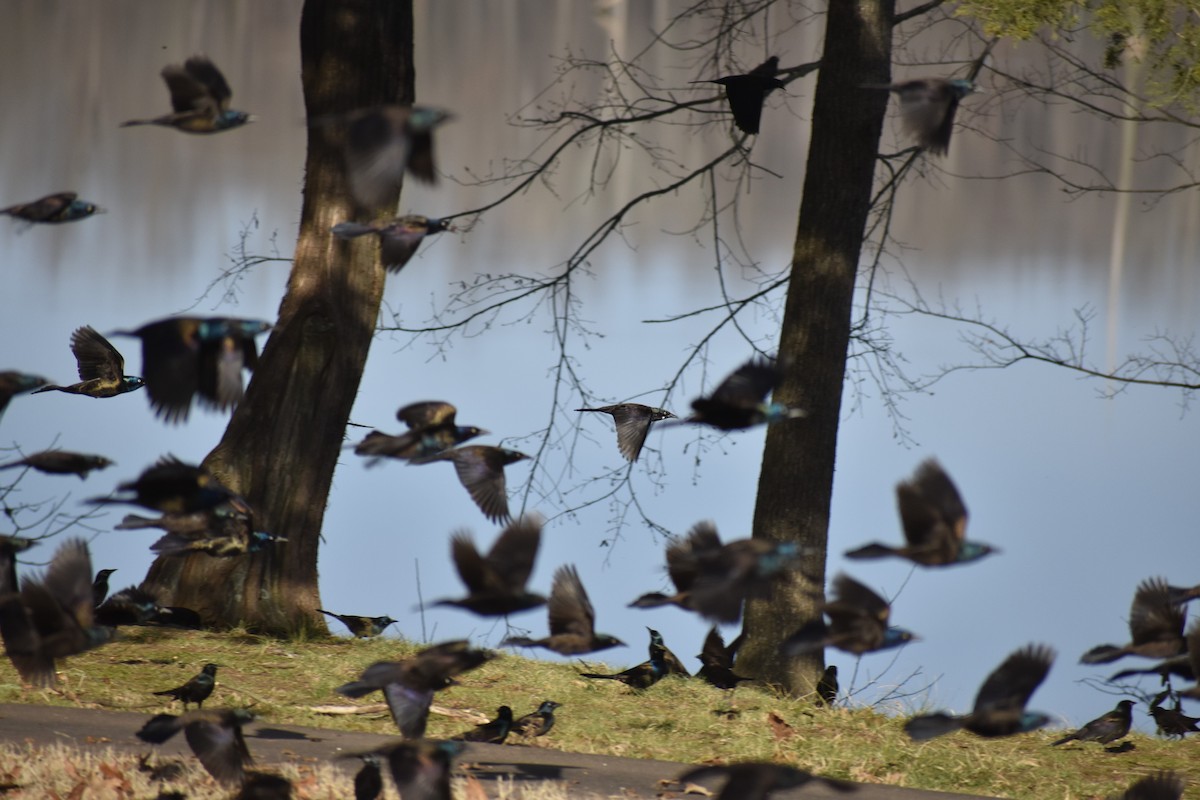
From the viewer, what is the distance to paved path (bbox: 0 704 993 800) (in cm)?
604

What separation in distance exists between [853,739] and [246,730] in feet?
11.6

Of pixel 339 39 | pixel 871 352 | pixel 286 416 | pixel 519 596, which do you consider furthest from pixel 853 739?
pixel 339 39

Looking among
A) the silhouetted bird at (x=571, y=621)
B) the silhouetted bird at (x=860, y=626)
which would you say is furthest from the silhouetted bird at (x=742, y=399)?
the silhouetted bird at (x=571, y=621)

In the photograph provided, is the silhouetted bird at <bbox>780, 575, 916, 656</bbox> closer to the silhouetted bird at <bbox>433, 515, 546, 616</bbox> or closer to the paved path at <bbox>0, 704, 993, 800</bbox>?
the silhouetted bird at <bbox>433, 515, 546, 616</bbox>

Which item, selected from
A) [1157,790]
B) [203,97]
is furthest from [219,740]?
[1157,790]

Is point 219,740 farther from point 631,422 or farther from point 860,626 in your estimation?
point 631,422

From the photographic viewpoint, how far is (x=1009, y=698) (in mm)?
4117

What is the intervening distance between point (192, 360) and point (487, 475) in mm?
1189

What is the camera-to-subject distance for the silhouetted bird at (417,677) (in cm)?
437

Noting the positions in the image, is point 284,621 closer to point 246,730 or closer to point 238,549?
point 246,730

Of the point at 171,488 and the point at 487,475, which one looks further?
the point at 487,475

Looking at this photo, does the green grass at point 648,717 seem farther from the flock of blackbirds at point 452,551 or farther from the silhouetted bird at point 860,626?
the silhouetted bird at point 860,626

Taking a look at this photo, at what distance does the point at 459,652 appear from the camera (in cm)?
439

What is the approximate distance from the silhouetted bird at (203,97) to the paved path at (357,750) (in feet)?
10.1
